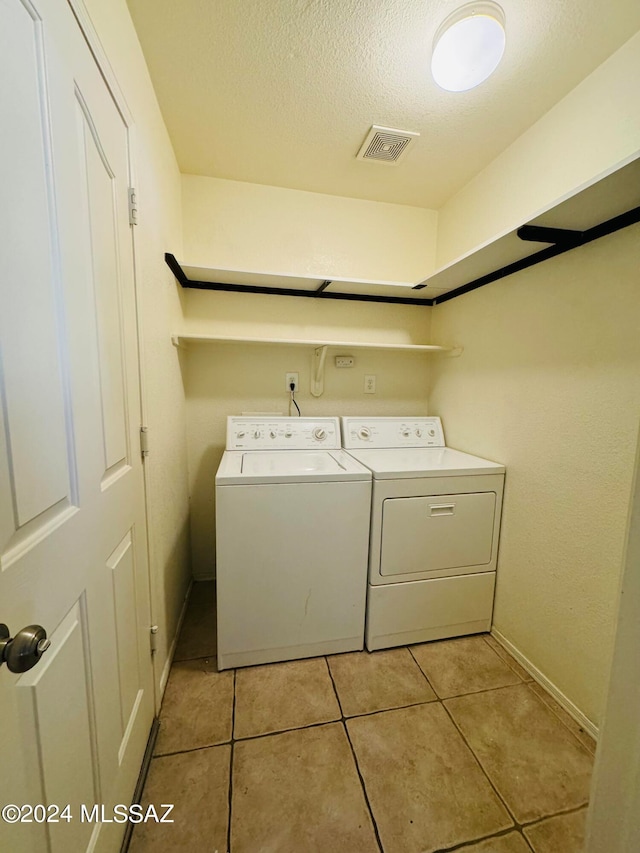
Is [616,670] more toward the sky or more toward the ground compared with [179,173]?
more toward the ground

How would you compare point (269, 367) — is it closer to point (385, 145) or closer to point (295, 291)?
point (295, 291)

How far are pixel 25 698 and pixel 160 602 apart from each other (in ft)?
2.86

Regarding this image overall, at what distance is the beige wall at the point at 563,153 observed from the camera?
3.52 ft

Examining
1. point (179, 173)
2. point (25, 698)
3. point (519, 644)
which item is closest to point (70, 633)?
point (25, 698)

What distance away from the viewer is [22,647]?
0.44m

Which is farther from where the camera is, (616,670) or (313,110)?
(313,110)

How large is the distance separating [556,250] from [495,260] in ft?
0.80

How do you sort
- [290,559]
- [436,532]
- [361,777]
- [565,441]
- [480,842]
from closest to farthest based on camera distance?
[480,842] → [361,777] → [565,441] → [290,559] → [436,532]

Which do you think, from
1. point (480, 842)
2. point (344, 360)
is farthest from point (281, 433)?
point (480, 842)

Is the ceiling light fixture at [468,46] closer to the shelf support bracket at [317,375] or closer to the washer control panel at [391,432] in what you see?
the shelf support bracket at [317,375]

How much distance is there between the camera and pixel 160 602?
128 cm

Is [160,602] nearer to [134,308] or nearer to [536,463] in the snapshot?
[134,308]

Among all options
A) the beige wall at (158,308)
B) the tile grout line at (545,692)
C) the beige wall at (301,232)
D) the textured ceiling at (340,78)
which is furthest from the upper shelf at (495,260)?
the tile grout line at (545,692)

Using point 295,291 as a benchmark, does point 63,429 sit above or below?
below
